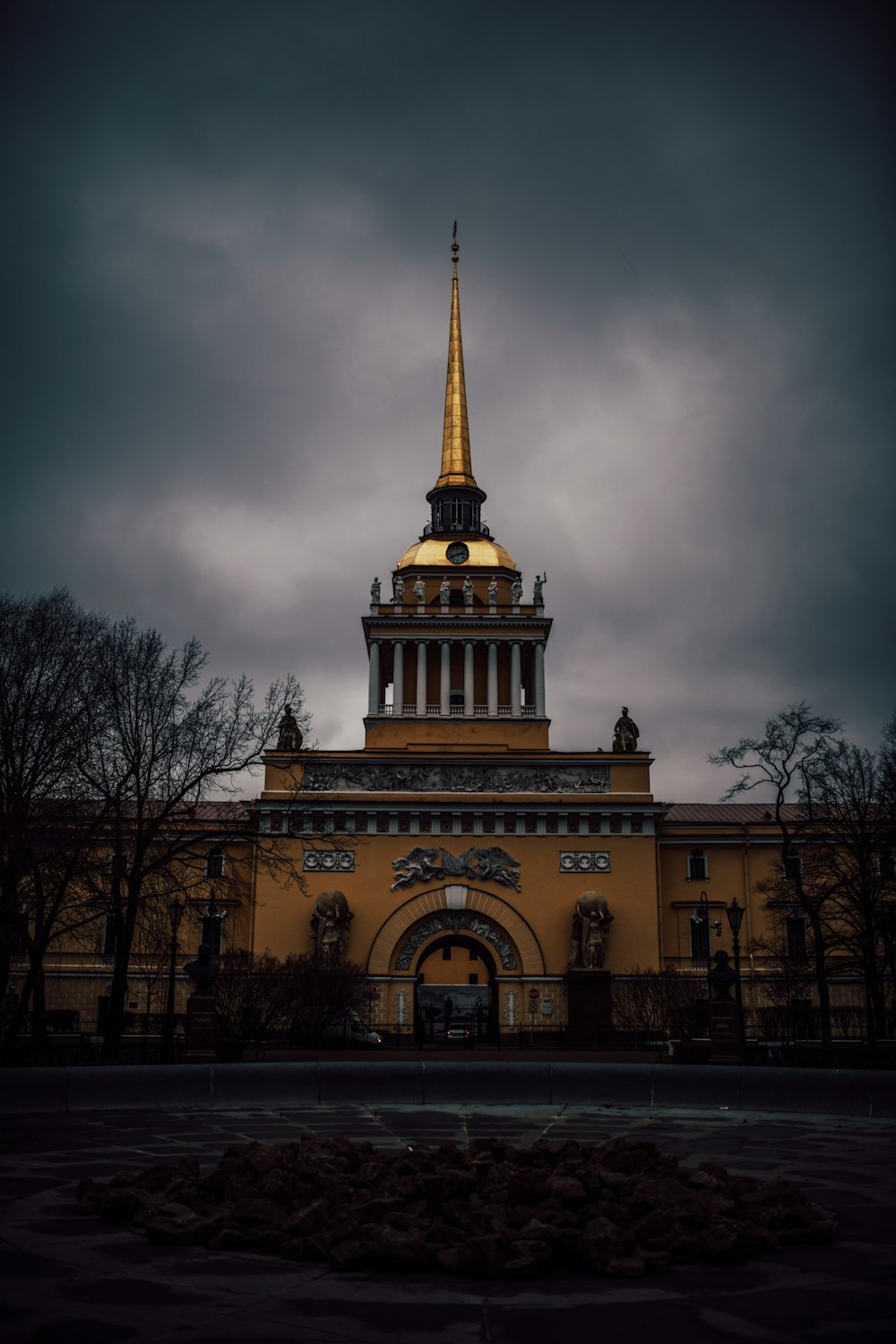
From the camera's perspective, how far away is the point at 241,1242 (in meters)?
7.54

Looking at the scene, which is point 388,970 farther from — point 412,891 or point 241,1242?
point 241,1242

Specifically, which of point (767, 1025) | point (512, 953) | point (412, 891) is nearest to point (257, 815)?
point (412, 891)

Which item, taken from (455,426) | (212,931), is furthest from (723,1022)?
(455,426)

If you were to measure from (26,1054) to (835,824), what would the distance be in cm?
2344

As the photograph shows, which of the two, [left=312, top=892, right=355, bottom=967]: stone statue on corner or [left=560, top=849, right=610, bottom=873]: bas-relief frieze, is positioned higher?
[left=560, top=849, right=610, bottom=873]: bas-relief frieze

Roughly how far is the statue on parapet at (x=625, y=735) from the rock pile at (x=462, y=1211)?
3714 centimetres

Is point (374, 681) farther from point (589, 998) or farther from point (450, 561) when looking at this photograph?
point (589, 998)

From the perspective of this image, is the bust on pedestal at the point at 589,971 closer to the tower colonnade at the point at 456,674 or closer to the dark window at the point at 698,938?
the dark window at the point at 698,938

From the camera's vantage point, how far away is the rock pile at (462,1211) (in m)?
7.02

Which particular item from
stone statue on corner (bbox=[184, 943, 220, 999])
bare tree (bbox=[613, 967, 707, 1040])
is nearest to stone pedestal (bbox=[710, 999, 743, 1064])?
stone statue on corner (bbox=[184, 943, 220, 999])

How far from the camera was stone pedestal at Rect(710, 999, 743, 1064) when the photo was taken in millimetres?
22109

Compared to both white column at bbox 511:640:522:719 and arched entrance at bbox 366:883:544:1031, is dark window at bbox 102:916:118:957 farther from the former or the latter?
white column at bbox 511:640:522:719

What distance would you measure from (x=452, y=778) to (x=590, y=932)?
720 centimetres

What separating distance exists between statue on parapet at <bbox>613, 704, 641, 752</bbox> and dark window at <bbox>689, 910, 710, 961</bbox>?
251 inches
